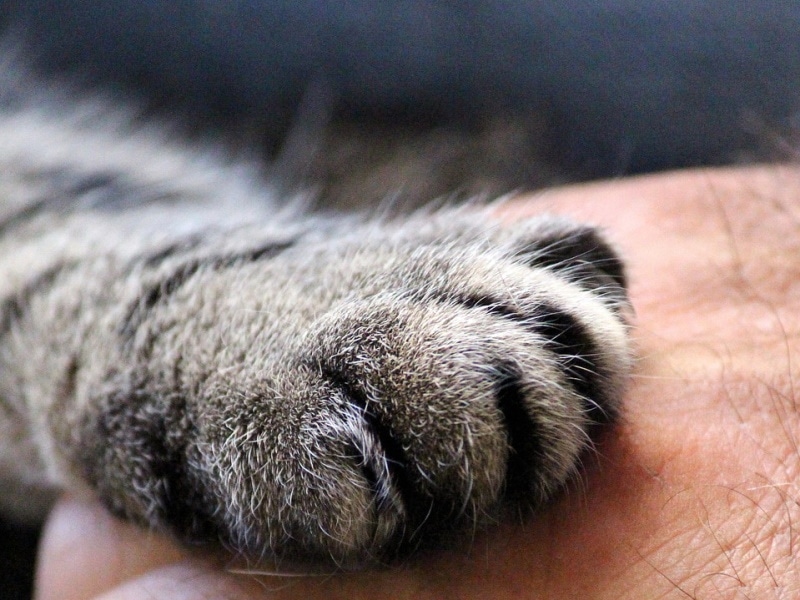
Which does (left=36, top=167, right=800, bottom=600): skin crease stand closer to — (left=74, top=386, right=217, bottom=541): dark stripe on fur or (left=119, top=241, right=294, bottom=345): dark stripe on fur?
(left=74, top=386, right=217, bottom=541): dark stripe on fur

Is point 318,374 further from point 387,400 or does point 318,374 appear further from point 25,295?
point 25,295

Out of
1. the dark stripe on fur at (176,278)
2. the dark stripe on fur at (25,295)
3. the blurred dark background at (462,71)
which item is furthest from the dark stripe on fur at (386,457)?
the blurred dark background at (462,71)

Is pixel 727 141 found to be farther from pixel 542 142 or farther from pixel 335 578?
pixel 335 578

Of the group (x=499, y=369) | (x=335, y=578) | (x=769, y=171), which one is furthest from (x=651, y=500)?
(x=769, y=171)

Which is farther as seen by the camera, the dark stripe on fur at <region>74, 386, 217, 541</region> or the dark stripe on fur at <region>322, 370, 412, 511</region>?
the dark stripe on fur at <region>74, 386, 217, 541</region>

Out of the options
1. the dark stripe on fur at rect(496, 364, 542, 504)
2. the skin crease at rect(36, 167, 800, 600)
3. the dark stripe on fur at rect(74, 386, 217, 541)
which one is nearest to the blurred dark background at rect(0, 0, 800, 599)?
the skin crease at rect(36, 167, 800, 600)

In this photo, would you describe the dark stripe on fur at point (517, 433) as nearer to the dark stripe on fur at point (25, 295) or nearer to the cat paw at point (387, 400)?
the cat paw at point (387, 400)
